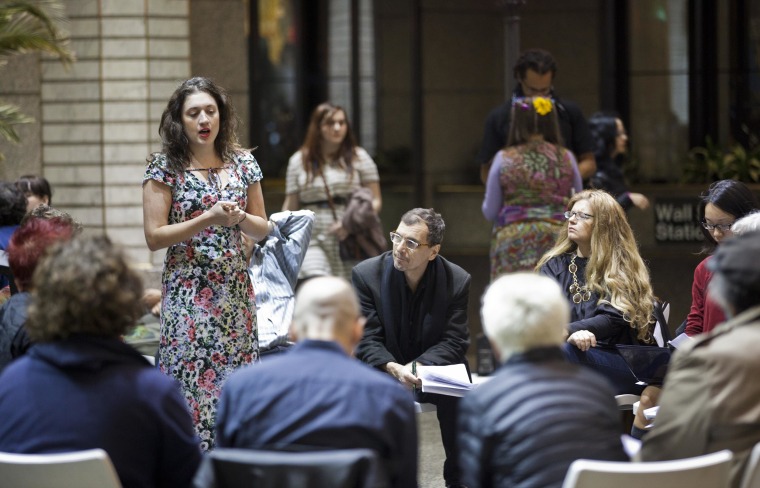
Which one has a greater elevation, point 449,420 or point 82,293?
point 82,293

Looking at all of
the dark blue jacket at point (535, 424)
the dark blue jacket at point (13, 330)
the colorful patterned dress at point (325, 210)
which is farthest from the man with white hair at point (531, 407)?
the colorful patterned dress at point (325, 210)

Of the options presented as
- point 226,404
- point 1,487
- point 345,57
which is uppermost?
point 345,57

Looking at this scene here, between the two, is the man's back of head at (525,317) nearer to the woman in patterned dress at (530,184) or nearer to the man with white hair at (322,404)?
the man with white hair at (322,404)

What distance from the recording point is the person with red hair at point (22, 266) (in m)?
3.96

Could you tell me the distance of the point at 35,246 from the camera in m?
3.96

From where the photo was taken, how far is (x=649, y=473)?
2.95m

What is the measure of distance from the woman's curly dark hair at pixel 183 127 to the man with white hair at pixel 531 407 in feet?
6.83

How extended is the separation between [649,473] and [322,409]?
842 millimetres

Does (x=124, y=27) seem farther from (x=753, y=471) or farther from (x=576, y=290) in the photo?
(x=753, y=471)

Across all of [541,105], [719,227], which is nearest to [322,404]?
[719,227]

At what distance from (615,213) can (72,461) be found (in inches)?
120

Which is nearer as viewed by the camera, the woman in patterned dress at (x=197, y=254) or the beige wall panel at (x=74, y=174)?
the woman in patterned dress at (x=197, y=254)

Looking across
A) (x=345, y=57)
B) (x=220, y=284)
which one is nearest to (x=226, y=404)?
(x=220, y=284)

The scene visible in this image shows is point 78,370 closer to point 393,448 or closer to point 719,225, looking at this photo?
point 393,448
